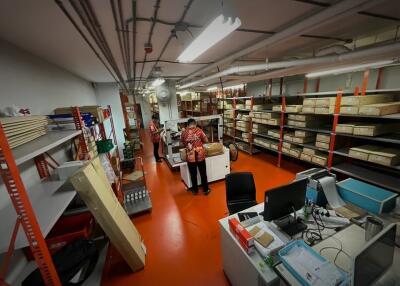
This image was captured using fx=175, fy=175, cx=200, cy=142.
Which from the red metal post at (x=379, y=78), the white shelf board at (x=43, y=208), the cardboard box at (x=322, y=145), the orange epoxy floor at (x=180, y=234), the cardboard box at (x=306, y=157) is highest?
the red metal post at (x=379, y=78)

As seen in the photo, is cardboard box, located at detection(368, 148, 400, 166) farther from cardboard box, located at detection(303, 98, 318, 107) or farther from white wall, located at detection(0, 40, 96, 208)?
white wall, located at detection(0, 40, 96, 208)

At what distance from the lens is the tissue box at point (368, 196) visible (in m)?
1.85

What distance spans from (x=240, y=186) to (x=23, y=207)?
7.83 ft

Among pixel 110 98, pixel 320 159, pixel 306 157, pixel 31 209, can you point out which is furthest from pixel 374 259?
pixel 110 98

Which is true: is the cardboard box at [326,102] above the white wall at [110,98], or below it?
below

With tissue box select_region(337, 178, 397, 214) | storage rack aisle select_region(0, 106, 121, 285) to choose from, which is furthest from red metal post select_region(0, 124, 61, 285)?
tissue box select_region(337, 178, 397, 214)

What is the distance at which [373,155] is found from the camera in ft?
9.79

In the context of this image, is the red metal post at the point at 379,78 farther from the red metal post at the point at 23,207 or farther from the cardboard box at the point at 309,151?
the red metal post at the point at 23,207

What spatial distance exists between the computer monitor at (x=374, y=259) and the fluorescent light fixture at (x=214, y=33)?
5.37 feet

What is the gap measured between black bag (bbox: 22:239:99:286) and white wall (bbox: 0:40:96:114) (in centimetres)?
153

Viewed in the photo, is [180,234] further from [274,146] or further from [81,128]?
[274,146]

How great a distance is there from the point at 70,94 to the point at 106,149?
1443 millimetres

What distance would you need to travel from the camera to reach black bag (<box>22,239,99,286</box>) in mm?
1415

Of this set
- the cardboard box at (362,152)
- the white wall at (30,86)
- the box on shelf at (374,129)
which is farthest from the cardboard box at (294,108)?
the white wall at (30,86)
